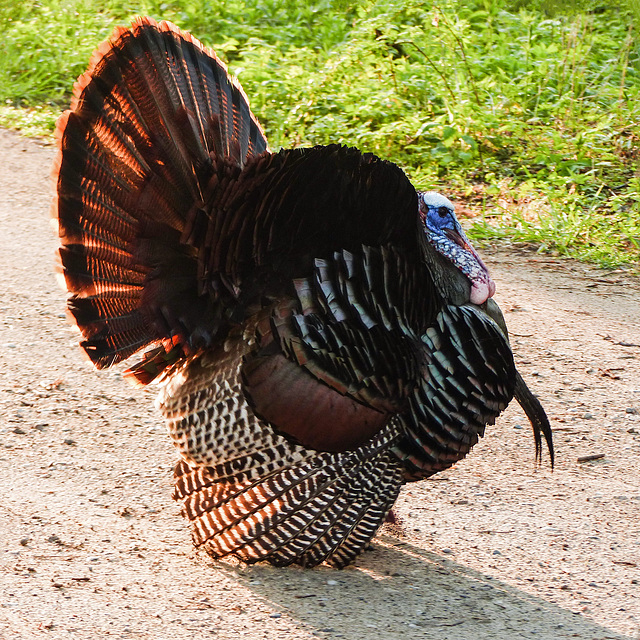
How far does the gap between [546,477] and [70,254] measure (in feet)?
6.79

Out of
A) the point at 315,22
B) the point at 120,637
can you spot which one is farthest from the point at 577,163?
the point at 120,637

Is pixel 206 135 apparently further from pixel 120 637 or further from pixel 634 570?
pixel 634 570

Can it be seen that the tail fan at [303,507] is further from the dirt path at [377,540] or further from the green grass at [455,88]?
the green grass at [455,88]

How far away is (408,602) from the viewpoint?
3.28 meters

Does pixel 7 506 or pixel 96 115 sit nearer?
pixel 96 115

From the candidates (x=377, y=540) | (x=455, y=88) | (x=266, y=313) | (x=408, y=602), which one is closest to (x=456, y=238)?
(x=266, y=313)

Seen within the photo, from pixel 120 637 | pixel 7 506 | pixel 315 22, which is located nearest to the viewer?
pixel 120 637

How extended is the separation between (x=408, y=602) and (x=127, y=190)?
1.63m

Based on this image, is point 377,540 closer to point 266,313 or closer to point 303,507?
point 303,507

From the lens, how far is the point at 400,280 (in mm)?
3270

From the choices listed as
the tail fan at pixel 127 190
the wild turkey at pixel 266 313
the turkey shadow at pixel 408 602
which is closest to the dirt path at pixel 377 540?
the turkey shadow at pixel 408 602

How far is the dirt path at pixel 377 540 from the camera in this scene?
317 centimetres

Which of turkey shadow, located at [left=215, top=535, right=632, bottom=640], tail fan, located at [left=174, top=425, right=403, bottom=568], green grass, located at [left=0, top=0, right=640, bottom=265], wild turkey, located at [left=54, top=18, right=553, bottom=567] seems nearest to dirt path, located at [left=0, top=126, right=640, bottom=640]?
turkey shadow, located at [left=215, top=535, right=632, bottom=640]

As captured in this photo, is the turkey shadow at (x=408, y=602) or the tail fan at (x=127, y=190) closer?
the turkey shadow at (x=408, y=602)
